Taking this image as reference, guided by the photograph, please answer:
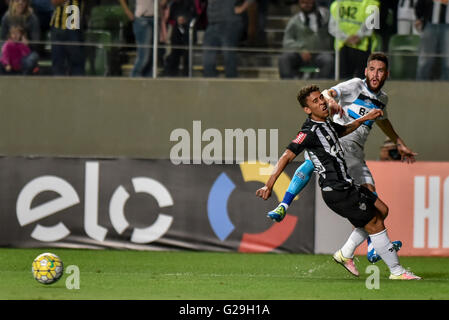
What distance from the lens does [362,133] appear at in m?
10.9

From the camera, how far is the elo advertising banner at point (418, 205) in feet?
44.3

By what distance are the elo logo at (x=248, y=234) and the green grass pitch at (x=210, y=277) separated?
30 centimetres

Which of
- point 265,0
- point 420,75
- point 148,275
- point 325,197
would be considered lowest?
point 148,275

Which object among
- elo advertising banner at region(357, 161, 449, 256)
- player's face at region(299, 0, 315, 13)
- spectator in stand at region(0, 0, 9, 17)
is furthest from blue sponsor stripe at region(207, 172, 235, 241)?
spectator in stand at region(0, 0, 9, 17)

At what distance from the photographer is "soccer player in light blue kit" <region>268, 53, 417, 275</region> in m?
10.4

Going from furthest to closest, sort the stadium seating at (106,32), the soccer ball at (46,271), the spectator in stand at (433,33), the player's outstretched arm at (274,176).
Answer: the stadium seating at (106,32) → the spectator in stand at (433,33) → the player's outstretched arm at (274,176) → the soccer ball at (46,271)

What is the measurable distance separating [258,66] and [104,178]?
134 inches

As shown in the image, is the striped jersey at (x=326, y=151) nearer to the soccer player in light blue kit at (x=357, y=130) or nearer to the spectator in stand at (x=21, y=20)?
the soccer player in light blue kit at (x=357, y=130)

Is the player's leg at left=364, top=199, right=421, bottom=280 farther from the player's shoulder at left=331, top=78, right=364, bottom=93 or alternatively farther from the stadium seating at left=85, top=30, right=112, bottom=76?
the stadium seating at left=85, top=30, right=112, bottom=76

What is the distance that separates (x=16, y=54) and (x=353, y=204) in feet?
24.3

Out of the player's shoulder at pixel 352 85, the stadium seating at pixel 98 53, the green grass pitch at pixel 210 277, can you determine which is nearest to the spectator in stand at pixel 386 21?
the green grass pitch at pixel 210 277
